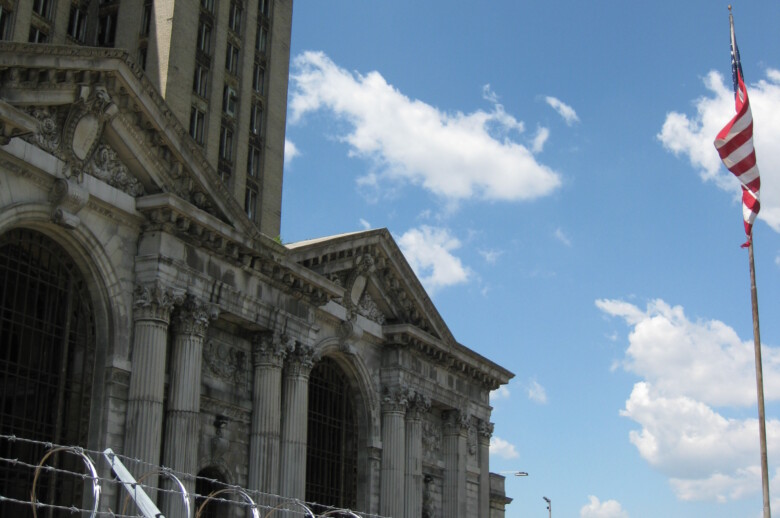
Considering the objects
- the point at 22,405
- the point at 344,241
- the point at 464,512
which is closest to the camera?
the point at 22,405

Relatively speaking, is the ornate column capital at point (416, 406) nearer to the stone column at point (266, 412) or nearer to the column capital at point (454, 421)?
the column capital at point (454, 421)

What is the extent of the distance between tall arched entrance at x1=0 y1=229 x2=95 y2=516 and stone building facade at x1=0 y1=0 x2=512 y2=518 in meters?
0.05

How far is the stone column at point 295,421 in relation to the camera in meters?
34.2

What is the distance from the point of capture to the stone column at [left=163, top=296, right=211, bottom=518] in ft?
96.5

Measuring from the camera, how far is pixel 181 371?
99.3 ft

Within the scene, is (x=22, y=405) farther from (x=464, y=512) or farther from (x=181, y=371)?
(x=464, y=512)

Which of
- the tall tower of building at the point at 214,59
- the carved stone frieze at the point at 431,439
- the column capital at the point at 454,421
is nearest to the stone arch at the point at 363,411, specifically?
the carved stone frieze at the point at 431,439

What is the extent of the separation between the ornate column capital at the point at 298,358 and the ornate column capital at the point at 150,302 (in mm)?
6021

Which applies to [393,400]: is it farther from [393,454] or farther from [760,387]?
[760,387]

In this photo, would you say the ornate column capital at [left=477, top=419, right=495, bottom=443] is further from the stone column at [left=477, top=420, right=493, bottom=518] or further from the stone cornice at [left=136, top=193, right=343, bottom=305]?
the stone cornice at [left=136, top=193, right=343, bottom=305]

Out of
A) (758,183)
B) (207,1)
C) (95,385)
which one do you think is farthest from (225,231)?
(207,1)

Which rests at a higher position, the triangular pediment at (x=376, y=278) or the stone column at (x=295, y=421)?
the triangular pediment at (x=376, y=278)

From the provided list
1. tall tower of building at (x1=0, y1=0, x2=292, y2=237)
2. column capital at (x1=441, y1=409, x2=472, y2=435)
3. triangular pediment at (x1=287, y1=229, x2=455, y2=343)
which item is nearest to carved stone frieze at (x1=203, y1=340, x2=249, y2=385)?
triangular pediment at (x1=287, y1=229, x2=455, y2=343)

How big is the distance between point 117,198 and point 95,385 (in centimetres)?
503
